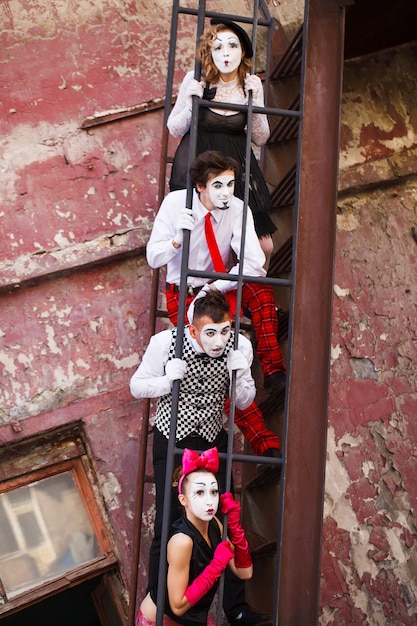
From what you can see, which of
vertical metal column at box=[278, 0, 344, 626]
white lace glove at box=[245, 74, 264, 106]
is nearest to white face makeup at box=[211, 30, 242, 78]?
white lace glove at box=[245, 74, 264, 106]

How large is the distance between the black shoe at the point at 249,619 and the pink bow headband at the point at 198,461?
772mm

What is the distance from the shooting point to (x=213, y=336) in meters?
4.77

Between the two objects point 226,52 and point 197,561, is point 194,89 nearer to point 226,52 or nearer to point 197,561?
point 226,52

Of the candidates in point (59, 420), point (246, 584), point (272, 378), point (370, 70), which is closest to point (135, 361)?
point (59, 420)

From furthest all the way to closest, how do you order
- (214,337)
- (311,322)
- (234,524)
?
(311,322) → (214,337) → (234,524)

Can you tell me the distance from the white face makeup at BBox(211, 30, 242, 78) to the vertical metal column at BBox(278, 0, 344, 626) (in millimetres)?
337

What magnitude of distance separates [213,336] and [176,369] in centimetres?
22

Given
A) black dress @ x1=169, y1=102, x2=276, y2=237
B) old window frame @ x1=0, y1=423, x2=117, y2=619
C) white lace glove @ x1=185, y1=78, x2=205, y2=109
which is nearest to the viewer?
white lace glove @ x1=185, y1=78, x2=205, y2=109

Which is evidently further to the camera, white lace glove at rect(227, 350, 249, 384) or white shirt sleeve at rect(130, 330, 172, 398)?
white shirt sleeve at rect(130, 330, 172, 398)

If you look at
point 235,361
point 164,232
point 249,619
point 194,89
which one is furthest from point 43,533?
point 194,89

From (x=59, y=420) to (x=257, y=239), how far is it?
1.45m

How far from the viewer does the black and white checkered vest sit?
486cm

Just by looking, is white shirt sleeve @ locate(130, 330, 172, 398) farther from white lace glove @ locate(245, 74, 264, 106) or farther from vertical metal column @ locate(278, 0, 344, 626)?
white lace glove @ locate(245, 74, 264, 106)

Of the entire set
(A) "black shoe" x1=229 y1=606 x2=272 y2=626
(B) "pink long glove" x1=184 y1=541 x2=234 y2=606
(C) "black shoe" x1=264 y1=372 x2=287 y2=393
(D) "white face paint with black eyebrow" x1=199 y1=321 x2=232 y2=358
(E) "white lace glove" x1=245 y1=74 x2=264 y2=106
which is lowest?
(A) "black shoe" x1=229 y1=606 x2=272 y2=626
